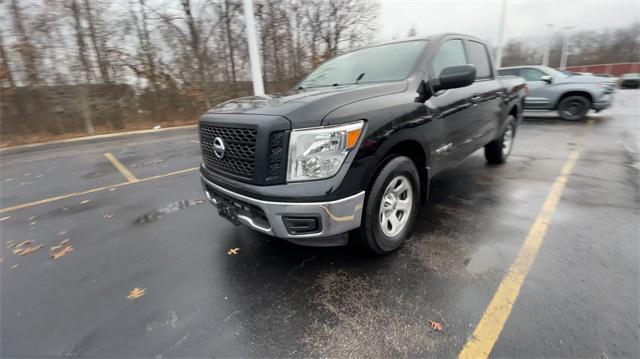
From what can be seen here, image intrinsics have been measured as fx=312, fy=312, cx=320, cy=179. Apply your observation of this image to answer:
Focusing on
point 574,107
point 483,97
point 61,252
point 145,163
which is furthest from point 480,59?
point 574,107

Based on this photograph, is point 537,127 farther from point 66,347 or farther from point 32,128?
point 32,128

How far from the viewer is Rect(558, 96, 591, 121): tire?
9.34m

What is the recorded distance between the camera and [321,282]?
247 centimetres

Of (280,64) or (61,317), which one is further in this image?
(280,64)

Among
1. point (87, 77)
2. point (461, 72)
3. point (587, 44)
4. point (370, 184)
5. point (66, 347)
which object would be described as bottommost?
point (66, 347)

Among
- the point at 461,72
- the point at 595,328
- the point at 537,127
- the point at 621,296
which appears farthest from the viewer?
the point at 537,127

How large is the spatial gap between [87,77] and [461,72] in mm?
16452

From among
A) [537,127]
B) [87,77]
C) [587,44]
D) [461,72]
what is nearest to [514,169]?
[461,72]

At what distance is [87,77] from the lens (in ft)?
45.6

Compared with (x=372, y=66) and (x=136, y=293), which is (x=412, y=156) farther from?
(x=136, y=293)

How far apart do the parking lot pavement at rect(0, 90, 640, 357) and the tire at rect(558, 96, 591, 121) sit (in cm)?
643

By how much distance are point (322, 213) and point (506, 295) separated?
4.67ft

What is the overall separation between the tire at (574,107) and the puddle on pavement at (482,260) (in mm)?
9510

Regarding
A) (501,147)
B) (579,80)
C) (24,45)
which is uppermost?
(24,45)
